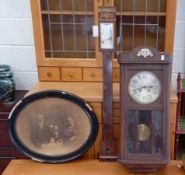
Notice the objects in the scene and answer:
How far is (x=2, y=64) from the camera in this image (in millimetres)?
1993

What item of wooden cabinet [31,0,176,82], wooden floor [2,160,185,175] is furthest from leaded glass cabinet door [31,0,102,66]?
wooden floor [2,160,185,175]

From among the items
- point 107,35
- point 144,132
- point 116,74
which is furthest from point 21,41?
point 144,132

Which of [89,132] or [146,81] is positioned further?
[89,132]

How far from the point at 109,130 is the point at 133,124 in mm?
165

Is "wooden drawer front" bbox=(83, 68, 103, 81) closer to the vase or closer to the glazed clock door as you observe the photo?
the glazed clock door

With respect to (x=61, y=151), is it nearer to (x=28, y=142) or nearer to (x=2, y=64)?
(x=28, y=142)

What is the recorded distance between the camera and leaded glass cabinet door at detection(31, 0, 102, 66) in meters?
1.57

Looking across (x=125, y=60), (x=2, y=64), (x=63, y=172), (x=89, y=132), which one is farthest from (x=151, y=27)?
(x=2, y=64)

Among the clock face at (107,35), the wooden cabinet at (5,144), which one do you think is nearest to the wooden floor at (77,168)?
the wooden cabinet at (5,144)

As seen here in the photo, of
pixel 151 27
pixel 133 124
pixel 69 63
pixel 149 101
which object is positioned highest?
pixel 151 27

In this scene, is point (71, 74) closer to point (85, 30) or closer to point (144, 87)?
point (85, 30)

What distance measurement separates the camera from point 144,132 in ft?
4.33

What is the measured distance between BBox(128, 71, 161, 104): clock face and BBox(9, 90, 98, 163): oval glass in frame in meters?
0.26

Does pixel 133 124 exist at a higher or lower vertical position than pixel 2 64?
lower
